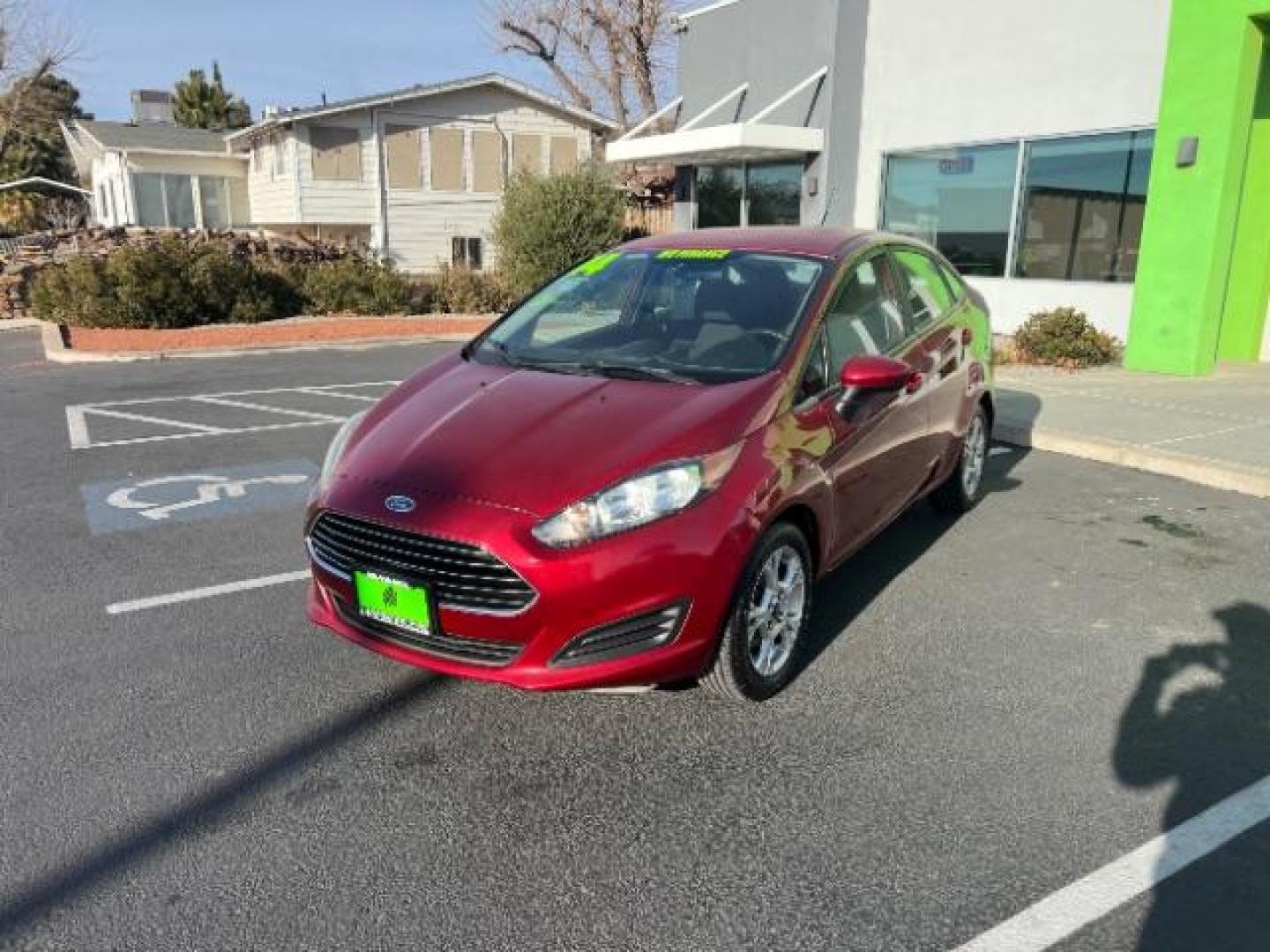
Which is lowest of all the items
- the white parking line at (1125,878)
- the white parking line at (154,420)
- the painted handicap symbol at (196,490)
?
the white parking line at (1125,878)

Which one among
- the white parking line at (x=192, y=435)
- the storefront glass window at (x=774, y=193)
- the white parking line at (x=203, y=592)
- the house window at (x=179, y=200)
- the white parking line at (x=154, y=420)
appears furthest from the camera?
the house window at (x=179, y=200)

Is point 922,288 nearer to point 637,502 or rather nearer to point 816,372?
point 816,372

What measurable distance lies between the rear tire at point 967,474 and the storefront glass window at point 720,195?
1240 cm

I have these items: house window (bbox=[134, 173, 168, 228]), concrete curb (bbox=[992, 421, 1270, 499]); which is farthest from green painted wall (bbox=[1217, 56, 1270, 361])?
house window (bbox=[134, 173, 168, 228])

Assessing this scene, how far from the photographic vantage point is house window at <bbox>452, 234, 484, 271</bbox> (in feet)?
94.6

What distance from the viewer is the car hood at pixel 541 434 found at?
124 inches

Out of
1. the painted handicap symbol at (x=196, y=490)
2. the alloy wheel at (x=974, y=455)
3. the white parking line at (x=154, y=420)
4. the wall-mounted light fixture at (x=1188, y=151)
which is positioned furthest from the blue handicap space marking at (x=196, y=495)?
the wall-mounted light fixture at (x=1188, y=151)

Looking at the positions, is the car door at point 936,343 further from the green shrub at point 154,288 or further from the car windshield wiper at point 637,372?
the green shrub at point 154,288

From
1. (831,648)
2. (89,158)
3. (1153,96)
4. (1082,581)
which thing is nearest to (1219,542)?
(1082,581)

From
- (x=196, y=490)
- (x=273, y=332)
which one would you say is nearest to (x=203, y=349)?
(x=273, y=332)

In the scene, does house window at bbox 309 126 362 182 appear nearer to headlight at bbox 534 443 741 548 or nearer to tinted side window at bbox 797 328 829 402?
tinted side window at bbox 797 328 829 402

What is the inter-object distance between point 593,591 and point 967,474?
357cm

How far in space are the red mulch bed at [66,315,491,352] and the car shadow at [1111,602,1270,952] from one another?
13112 mm

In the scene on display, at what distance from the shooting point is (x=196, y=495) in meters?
6.26
